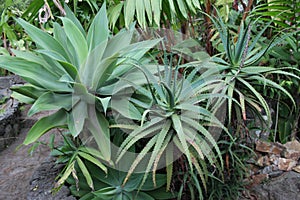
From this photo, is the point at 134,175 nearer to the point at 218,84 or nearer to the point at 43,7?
the point at 218,84

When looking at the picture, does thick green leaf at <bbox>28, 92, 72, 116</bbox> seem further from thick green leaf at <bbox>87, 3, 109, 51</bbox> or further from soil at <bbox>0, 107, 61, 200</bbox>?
soil at <bbox>0, 107, 61, 200</bbox>

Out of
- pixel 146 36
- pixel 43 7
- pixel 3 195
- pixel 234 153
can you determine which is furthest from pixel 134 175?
pixel 43 7

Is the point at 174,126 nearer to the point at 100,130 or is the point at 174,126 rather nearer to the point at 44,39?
the point at 100,130

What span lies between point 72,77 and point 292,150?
60.5 inches

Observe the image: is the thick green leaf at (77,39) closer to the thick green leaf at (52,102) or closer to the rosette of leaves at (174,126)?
the thick green leaf at (52,102)

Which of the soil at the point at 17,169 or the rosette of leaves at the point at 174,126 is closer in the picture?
the rosette of leaves at the point at 174,126

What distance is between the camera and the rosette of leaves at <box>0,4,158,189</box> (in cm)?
143

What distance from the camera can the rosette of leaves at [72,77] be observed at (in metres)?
1.43

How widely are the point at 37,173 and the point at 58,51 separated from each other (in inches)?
27.2

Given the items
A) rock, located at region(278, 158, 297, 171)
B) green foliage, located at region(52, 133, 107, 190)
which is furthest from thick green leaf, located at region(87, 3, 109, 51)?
rock, located at region(278, 158, 297, 171)

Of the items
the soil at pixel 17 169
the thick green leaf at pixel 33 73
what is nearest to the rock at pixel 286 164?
the thick green leaf at pixel 33 73

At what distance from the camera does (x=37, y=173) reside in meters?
1.72

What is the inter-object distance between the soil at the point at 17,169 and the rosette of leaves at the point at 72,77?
0.52 metres

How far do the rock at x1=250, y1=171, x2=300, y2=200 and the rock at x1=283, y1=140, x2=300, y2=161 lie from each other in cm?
15
